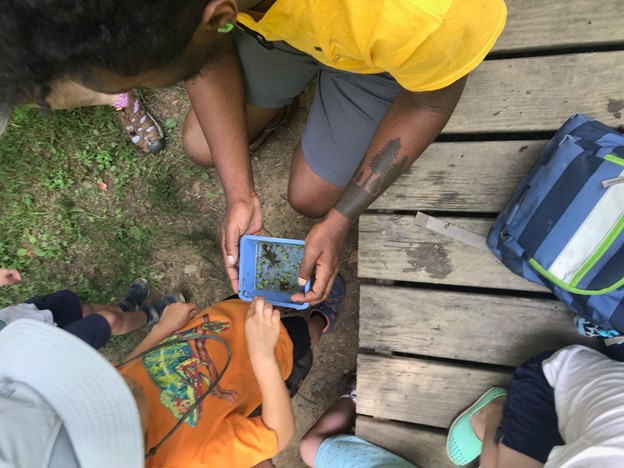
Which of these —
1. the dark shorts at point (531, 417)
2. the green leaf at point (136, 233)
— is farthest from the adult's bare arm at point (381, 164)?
the green leaf at point (136, 233)

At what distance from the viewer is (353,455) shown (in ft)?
4.66

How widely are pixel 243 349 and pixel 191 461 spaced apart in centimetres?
34

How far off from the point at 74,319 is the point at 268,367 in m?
0.86

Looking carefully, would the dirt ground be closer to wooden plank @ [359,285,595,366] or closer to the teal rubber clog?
wooden plank @ [359,285,595,366]

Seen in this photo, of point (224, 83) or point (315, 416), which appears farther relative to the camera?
point (315, 416)

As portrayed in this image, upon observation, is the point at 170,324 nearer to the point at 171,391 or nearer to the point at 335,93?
the point at 171,391

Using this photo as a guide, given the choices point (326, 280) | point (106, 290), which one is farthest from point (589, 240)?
point (106, 290)

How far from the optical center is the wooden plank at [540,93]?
1245 mm

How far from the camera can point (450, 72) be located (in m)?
0.92

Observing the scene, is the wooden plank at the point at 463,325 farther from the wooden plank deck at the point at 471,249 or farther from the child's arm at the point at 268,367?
the child's arm at the point at 268,367

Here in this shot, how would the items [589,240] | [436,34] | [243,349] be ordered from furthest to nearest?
1. [243,349]
2. [589,240]
3. [436,34]

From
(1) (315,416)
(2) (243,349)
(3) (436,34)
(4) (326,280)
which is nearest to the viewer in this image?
(3) (436,34)

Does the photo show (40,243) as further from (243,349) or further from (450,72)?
(450,72)

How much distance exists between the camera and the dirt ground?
6.06ft
